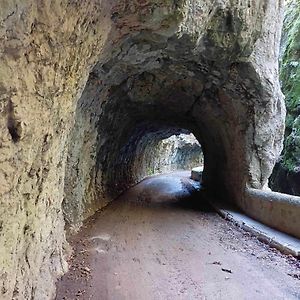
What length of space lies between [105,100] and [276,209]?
204 inches

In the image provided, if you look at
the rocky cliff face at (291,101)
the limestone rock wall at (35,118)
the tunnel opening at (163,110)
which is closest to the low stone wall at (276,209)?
the tunnel opening at (163,110)

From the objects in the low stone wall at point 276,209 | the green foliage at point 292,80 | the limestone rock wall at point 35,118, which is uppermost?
the green foliage at point 292,80

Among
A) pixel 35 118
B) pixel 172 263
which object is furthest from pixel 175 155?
pixel 35 118

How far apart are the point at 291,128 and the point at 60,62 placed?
15677mm

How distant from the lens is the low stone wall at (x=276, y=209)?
8.05 m

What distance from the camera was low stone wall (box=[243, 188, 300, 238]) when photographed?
→ 26.4 feet

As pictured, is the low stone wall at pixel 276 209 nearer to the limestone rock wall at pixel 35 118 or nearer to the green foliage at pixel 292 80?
the limestone rock wall at pixel 35 118

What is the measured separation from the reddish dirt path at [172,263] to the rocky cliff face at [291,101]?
7.57 meters

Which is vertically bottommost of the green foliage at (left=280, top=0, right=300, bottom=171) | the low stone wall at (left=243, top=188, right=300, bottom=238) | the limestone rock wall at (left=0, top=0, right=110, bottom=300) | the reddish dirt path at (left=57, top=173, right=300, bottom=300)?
the reddish dirt path at (left=57, top=173, right=300, bottom=300)

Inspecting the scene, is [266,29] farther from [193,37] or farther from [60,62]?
[60,62]

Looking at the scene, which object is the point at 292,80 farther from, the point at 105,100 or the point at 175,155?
the point at 175,155

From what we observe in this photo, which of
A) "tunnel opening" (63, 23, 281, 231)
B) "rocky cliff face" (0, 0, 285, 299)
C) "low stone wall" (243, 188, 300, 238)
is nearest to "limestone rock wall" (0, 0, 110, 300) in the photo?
"rocky cliff face" (0, 0, 285, 299)

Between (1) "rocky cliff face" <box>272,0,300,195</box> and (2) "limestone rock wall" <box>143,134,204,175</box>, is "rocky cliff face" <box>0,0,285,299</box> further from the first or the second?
(2) "limestone rock wall" <box>143,134,204,175</box>

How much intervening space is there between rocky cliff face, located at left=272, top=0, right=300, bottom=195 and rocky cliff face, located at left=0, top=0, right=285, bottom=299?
11.3ft
